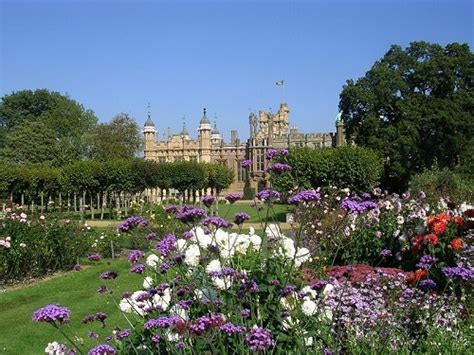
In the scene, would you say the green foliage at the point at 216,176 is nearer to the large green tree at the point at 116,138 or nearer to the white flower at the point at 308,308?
the large green tree at the point at 116,138

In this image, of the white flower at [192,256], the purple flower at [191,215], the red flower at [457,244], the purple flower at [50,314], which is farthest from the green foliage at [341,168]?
the purple flower at [50,314]

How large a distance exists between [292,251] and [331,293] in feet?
2.35

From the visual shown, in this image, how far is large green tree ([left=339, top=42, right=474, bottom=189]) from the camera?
34.1m

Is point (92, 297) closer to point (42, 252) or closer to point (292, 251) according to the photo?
point (42, 252)

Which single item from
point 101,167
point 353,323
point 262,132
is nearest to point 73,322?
point 353,323

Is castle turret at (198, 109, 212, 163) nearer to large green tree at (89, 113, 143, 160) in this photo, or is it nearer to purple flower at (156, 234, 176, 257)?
large green tree at (89, 113, 143, 160)

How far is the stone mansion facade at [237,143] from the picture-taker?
6006 centimetres

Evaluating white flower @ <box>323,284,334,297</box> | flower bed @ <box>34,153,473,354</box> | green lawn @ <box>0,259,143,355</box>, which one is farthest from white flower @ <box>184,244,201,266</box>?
green lawn @ <box>0,259,143,355</box>

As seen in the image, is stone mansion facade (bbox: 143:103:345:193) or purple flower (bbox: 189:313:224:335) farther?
stone mansion facade (bbox: 143:103:345:193)

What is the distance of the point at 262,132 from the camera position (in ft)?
209

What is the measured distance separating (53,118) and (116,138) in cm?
1105

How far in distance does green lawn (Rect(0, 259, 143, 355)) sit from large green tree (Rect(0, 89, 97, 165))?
4315 cm

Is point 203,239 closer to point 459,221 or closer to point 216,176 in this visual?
point 459,221

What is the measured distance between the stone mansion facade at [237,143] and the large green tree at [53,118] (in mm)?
8767
